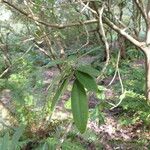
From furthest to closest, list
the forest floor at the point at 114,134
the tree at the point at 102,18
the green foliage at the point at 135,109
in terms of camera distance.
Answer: the green foliage at the point at 135,109 → the forest floor at the point at 114,134 → the tree at the point at 102,18

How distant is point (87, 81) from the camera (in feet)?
2.42

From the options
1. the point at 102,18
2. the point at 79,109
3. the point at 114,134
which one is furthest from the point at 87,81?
the point at 114,134

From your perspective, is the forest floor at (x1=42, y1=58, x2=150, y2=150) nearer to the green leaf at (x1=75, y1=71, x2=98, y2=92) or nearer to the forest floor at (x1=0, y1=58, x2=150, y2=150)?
the forest floor at (x1=0, y1=58, x2=150, y2=150)

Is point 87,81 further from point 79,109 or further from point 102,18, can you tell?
point 102,18

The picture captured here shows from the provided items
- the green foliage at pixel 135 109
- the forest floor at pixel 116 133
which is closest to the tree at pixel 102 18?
the green foliage at pixel 135 109

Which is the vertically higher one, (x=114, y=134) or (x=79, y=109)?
(x=79, y=109)

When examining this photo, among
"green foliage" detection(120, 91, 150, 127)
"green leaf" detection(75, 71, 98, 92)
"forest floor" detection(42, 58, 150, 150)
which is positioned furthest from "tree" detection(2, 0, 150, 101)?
"green leaf" detection(75, 71, 98, 92)

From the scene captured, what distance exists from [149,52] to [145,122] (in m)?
1.14

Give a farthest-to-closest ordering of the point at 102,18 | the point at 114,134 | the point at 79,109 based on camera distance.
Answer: the point at 114,134
the point at 102,18
the point at 79,109

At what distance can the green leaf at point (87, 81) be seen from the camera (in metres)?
0.73

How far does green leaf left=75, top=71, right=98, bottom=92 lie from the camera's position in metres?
0.73

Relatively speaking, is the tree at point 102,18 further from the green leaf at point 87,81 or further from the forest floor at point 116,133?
the green leaf at point 87,81

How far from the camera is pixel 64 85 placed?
0.76 m

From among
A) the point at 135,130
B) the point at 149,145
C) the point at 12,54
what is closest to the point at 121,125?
the point at 135,130
